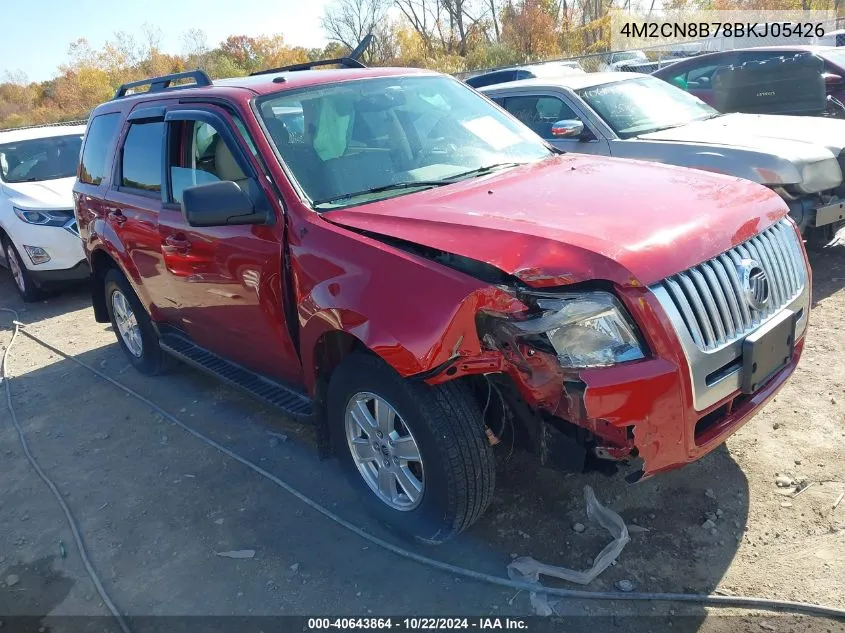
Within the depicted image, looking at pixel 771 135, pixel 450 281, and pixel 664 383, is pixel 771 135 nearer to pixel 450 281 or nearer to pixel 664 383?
pixel 664 383

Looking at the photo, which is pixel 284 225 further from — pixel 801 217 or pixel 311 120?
pixel 801 217

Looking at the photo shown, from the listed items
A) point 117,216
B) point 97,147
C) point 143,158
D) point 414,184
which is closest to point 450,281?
point 414,184

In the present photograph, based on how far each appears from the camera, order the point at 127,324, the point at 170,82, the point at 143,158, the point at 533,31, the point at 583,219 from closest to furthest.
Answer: the point at 583,219 < the point at 143,158 < the point at 170,82 < the point at 127,324 < the point at 533,31

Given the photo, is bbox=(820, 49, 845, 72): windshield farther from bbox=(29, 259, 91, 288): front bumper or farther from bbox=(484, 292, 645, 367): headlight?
bbox=(29, 259, 91, 288): front bumper

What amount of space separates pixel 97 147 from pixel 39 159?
430cm

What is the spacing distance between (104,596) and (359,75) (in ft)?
9.60

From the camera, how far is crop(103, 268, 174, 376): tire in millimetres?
5242

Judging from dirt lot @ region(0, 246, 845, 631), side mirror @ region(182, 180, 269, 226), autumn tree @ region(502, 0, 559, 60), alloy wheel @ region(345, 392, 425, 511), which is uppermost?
autumn tree @ region(502, 0, 559, 60)

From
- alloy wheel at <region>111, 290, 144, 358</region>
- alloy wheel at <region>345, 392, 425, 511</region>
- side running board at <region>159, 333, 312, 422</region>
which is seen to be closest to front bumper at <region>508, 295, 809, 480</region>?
alloy wheel at <region>345, 392, 425, 511</region>

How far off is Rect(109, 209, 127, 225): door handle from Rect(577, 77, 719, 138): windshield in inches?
168

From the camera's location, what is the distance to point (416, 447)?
2861 mm

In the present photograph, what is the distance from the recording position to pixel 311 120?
140 inches

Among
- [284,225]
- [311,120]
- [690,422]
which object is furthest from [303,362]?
[690,422]

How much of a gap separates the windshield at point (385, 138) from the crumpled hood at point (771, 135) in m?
2.59
